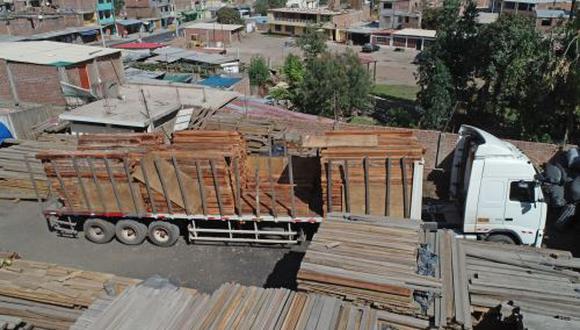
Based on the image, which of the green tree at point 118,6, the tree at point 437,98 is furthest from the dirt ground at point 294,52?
the green tree at point 118,6

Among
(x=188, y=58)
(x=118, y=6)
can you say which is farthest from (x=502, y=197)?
(x=118, y=6)

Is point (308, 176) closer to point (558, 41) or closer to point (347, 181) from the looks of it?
point (347, 181)

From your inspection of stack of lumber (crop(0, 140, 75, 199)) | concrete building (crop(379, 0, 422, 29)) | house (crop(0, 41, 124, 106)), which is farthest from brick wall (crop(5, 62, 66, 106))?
concrete building (crop(379, 0, 422, 29))

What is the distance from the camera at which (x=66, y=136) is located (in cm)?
2064

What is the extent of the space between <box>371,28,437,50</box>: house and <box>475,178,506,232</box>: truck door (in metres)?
56.4

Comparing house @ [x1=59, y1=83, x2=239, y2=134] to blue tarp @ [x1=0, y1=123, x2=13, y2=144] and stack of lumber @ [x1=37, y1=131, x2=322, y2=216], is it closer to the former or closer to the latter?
blue tarp @ [x1=0, y1=123, x2=13, y2=144]

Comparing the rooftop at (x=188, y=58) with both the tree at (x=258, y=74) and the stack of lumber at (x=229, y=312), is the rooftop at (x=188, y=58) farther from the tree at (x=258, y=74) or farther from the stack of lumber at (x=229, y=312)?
the stack of lumber at (x=229, y=312)

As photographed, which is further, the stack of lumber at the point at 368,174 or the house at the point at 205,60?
the house at the point at 205,60

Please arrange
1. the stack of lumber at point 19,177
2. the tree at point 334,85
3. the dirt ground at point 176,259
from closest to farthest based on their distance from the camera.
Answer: the dirt ground at point 176,259 → the stack of lumber at point 19,177 → the tree at point 334,85

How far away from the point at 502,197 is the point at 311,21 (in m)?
72.0

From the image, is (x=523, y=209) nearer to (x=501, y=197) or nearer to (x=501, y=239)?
(x=501, y=197)

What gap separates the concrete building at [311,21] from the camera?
75438 mm

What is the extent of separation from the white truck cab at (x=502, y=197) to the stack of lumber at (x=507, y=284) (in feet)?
2.65

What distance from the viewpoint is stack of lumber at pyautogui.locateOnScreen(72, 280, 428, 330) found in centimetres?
771
